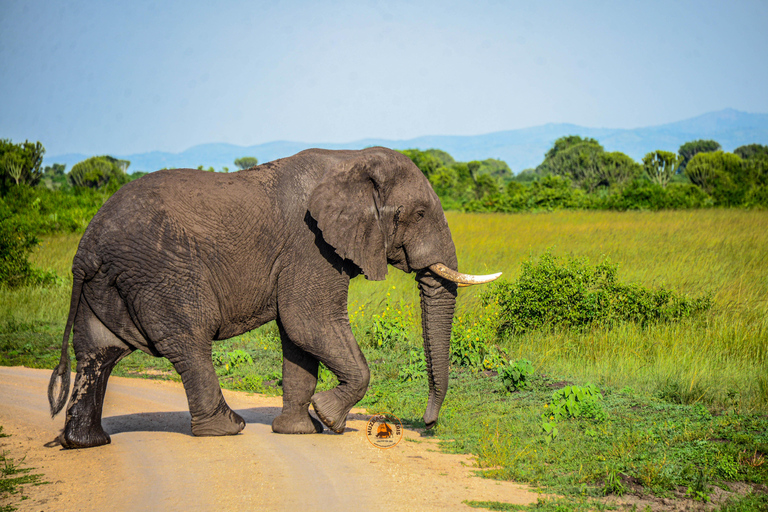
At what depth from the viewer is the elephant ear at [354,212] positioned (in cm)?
555

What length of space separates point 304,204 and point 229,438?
2123 mm

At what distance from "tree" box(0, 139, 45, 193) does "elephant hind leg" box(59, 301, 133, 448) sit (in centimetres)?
3169

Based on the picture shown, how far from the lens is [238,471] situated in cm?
496

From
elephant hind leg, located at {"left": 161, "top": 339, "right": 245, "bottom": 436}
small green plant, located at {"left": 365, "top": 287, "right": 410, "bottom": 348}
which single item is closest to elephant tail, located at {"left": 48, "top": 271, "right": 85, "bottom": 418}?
elephant hind leg, located at {"left": 161, "top": 339, "right": 245, "bottom": 436}

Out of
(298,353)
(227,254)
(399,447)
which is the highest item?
(227,254)

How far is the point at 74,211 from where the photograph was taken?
26.8 meters

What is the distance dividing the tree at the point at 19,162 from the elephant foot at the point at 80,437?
31.7 metres

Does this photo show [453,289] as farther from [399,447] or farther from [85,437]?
[85,437]

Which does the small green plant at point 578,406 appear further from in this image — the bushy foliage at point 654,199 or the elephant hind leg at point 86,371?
the bushy foliage at point 654,199

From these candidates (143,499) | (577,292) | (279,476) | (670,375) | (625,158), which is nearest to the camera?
(143,499)

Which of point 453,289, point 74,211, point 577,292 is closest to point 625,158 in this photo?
point 74,211

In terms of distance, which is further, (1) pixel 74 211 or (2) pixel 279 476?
(1) pixel 74 211

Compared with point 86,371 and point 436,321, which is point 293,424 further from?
point 86,371

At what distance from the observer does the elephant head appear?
5602 millimetres
